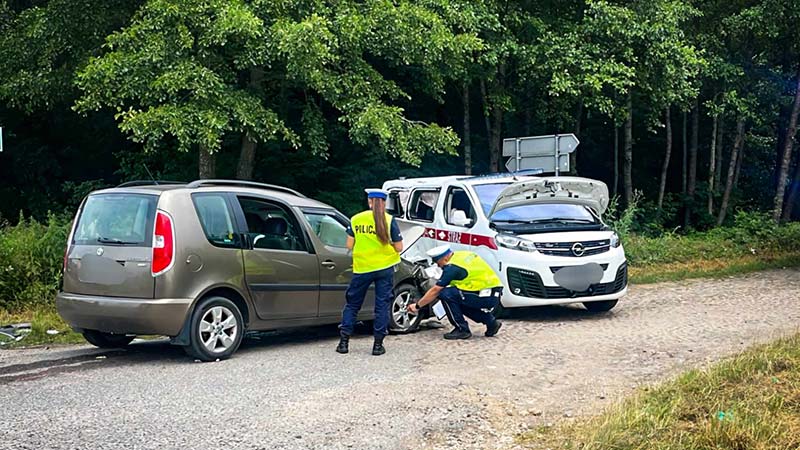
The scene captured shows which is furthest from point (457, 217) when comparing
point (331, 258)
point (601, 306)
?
point (331, 258)

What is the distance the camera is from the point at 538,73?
65.4 ft

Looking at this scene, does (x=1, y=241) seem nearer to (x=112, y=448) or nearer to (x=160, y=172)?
(x=112, y=448)

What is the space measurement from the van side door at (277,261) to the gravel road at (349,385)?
0.48 m

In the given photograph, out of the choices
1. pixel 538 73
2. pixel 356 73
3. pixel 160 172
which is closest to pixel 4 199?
pixel 160 172

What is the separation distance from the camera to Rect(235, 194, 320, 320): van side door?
8.30 meters

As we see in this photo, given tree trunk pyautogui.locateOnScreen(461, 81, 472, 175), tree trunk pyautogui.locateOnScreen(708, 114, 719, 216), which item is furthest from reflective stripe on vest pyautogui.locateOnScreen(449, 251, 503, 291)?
tree trunk pyautogui.locateOnScreen(708, 114, 719, 216)

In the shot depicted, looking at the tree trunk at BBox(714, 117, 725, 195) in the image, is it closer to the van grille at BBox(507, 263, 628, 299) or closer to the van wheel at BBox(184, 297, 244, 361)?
the van grille at BBox(507, 263, 628, 299)

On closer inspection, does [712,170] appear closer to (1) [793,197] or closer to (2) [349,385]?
(1) [793,197]

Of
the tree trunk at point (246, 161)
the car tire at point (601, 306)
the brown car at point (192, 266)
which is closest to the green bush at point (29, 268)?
the brown car at point (192, 266)

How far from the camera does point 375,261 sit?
827 centimetres

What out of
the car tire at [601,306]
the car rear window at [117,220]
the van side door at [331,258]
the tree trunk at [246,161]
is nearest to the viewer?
the car rear window at [117,220]

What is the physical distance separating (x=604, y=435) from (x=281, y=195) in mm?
5010

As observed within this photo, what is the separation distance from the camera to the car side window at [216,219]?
26.1 ft

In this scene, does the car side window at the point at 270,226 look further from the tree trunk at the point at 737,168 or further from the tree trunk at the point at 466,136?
the tree trunk at the point at 737,168
